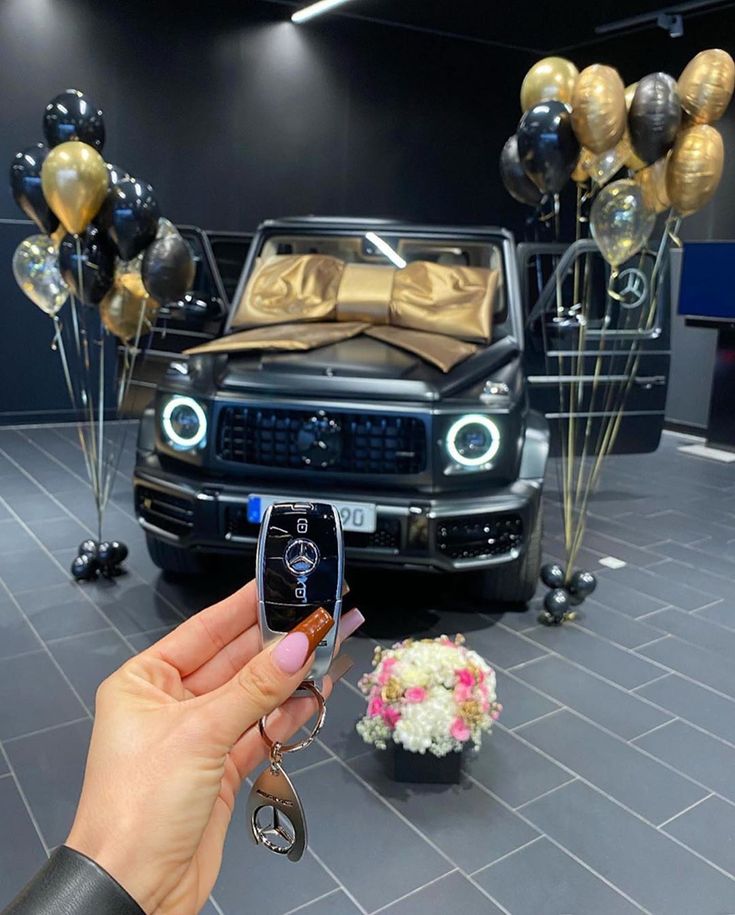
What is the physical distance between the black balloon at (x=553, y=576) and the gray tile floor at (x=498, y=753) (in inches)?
7.2

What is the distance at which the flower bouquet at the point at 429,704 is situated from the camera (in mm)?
2293

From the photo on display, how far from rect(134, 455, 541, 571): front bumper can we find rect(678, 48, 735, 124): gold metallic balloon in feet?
5.08

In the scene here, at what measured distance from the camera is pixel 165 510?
3.29 metres

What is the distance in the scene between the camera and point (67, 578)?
3.83 m

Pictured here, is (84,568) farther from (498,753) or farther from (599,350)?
(599,350)

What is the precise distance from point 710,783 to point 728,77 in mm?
2470

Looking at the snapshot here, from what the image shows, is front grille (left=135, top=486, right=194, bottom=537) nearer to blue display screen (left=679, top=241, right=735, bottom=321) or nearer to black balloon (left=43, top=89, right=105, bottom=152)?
black balloon (left=43, top=89, right=105, bottom=152)

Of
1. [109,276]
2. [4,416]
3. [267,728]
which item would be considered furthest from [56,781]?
[4,416]

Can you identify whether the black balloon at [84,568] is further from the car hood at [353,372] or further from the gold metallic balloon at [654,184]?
the gold metallic balloon at [654,184]

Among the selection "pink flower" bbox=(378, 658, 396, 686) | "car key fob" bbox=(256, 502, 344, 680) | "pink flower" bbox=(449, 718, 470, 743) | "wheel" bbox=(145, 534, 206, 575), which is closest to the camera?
"car key fob" bbox=(256, 502, 344, 680)

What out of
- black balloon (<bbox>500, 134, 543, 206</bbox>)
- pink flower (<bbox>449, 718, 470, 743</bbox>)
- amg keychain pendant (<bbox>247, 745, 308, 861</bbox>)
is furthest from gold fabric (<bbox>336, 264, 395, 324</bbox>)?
amg keychain pendant (<bbox>247, 745, 308, 861</bbox>)

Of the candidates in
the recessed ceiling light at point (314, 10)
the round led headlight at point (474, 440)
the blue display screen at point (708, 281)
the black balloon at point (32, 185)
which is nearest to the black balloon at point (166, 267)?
the black balloon at point (32, 185)

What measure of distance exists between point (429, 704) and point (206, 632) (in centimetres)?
141

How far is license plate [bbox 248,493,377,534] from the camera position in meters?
3.00
